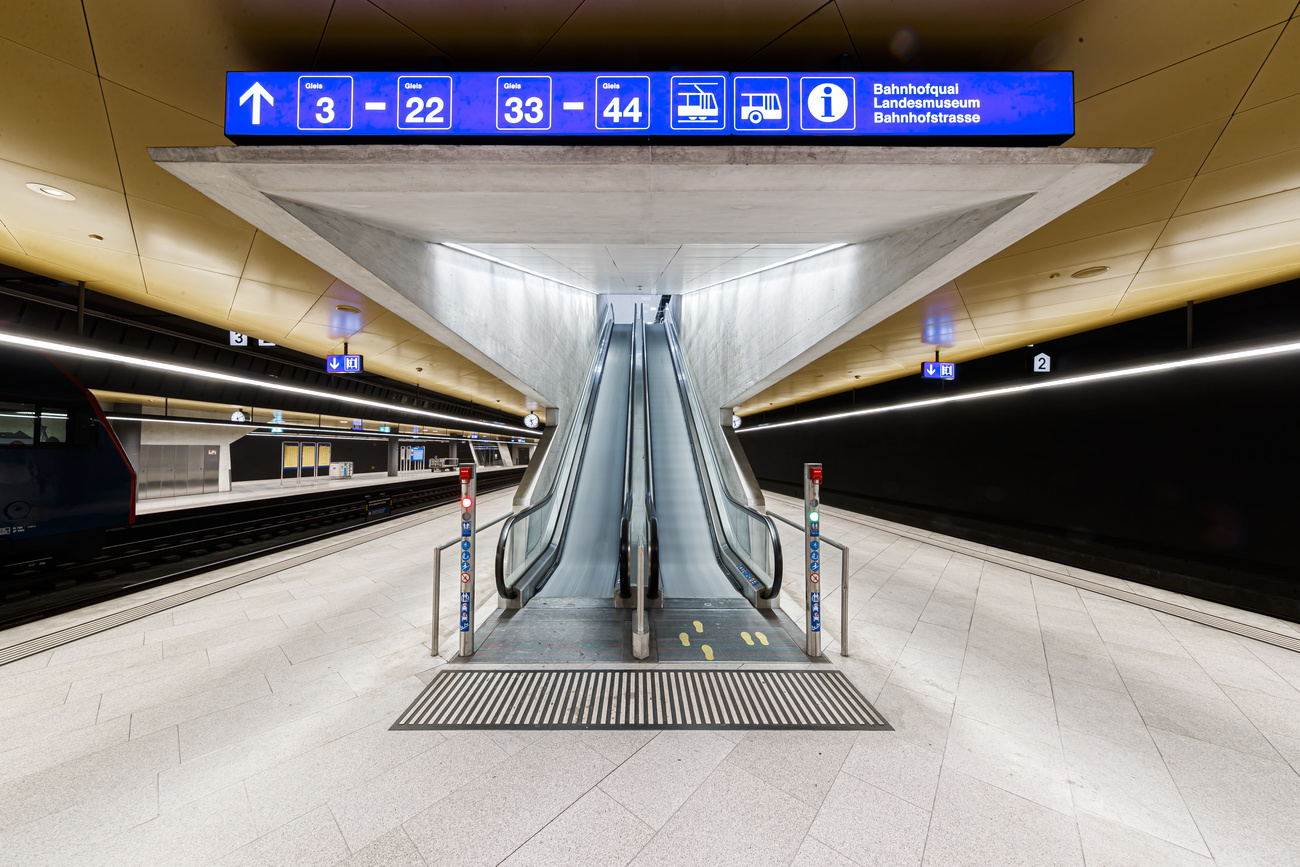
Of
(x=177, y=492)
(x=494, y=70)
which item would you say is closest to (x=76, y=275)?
(x=494, y=70)

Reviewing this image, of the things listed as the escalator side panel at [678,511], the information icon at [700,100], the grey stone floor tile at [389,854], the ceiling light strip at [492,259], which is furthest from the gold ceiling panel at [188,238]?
the escalator side panel at [678,511]

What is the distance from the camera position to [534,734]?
9.45 ft

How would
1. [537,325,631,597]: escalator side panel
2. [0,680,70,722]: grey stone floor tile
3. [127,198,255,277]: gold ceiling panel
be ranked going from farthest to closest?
1. [537,325,631,597]: escalator side panel
2. [127,198,255,277]: gold ceiling panel
3. [0,680,70,722]: grey stone floor tile

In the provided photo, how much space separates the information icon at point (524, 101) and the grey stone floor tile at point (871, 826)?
12.8 feet

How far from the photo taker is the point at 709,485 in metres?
8.16

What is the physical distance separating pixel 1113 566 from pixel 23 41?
11.2 meters

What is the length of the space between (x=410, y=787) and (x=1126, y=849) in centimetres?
370

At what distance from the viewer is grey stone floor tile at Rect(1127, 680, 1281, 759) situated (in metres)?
2.86

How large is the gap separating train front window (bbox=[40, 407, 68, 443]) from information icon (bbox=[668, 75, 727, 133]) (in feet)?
28.9

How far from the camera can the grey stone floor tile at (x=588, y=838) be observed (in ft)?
6.49

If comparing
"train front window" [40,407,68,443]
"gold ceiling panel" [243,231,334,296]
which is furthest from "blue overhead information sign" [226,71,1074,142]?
"train front window" [40,407,68,443]

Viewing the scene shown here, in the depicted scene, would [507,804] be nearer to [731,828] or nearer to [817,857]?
[731,828]

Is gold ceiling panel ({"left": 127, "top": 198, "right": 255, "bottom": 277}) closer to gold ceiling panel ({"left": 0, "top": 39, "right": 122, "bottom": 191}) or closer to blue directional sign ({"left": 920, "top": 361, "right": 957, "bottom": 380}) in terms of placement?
gold ceiling panel ({"left": 0, "top": 39, "right": 122, "bottom": 191})

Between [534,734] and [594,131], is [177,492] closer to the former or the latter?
[534,734]
